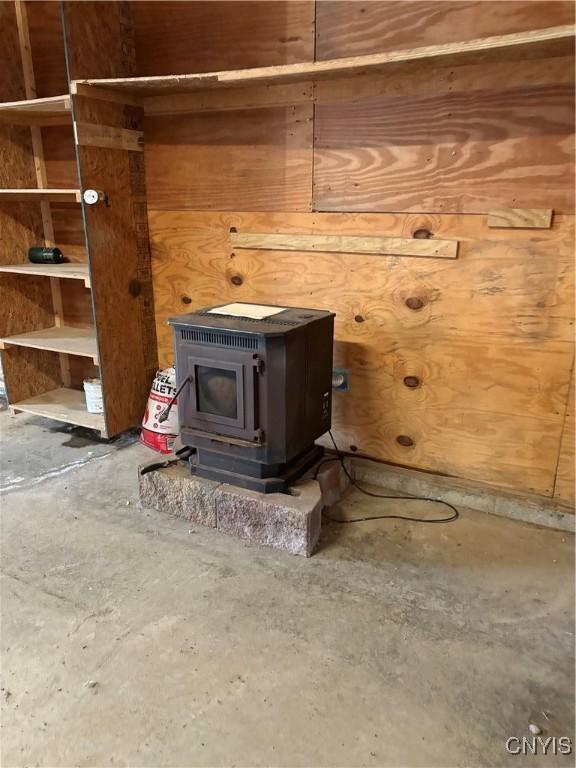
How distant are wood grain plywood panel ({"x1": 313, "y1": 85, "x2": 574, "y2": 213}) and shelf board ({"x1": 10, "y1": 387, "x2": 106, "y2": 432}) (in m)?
1.63

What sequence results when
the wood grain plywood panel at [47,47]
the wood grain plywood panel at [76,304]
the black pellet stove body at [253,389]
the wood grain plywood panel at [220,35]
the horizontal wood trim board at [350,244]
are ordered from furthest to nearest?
the wood grain plywood panel at [76,304], the wood grain plywood panel at [47,47], the wood grain plywood panel at [220,35], the horizontal wood trim board at [350,244], the black pellet stove body at [253,389]

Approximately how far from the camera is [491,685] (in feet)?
4.90

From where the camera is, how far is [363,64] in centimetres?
189

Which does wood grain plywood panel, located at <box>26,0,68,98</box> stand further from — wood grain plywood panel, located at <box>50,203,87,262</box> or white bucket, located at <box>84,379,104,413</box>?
white bucket, located at <box>84,379,104,413</box>

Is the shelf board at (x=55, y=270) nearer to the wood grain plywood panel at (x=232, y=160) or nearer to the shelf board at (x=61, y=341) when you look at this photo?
the shelf board at (x=61, y=341)

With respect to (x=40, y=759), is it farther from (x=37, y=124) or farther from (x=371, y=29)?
(x=37, y=124)

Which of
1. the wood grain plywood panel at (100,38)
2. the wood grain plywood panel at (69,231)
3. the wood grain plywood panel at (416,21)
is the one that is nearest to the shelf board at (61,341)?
Result: the wood grain plywood panel at (69,231)

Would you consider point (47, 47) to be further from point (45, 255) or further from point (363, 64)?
point (363, 64)

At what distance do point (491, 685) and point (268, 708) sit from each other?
61 cm

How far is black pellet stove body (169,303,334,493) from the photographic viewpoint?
6.50ft

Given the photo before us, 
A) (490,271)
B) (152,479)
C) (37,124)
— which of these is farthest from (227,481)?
(37,124)

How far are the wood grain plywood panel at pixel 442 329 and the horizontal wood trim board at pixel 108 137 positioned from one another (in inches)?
17.6

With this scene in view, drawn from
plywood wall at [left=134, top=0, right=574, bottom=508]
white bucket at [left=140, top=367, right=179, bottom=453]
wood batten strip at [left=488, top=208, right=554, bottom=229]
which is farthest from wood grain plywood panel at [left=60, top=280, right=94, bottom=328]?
wood batten strip at [left=488, top=208, right=554, bottom=229]

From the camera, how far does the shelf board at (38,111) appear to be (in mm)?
2459
